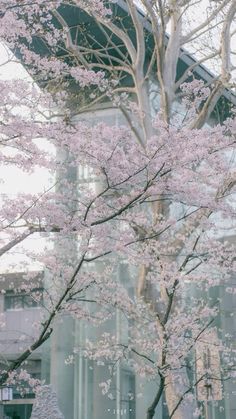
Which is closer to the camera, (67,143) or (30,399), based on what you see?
(67,143)

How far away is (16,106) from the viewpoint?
6293 mm

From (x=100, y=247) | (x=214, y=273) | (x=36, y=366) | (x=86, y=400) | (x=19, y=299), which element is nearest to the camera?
(x=100, y=247)

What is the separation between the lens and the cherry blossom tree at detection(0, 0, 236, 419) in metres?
6.23

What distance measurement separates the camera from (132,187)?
22.5 feet

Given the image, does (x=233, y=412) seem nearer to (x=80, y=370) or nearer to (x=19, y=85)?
(x=80, y=370)

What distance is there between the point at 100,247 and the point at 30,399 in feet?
38.7

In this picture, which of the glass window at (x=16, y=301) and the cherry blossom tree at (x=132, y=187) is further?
the glass window at (x=16, y=301)

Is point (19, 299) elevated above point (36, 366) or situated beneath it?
elevated above

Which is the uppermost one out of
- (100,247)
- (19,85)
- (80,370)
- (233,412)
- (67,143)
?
(19,85)

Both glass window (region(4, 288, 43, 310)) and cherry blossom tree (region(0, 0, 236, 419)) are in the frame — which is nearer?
cherry blossom tree (region(0, 0, 236, 419))

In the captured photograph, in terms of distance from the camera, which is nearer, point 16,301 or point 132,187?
point 132,187

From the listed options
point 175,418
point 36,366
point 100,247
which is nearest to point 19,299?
point 36,366

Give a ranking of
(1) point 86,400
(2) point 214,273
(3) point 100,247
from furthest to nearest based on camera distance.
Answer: (1) point 86,400 < (2) point 214,273 < (3) point 100,247

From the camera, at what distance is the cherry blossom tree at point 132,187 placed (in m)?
6.23
